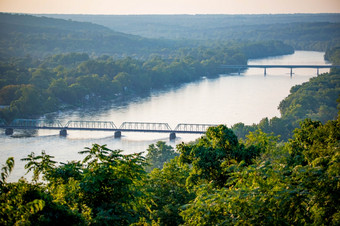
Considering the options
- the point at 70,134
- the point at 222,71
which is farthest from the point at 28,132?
the point at 222,71

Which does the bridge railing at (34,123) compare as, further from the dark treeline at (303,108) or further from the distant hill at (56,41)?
the distant hill at (56,41)

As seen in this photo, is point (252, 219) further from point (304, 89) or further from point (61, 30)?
point (61, 30)

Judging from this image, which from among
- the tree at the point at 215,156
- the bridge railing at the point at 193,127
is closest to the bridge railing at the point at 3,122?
the bridge railing at the point at 193,127

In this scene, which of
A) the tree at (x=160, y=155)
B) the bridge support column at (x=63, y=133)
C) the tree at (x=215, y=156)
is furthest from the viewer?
the bridge support column at (x=63, y=133)

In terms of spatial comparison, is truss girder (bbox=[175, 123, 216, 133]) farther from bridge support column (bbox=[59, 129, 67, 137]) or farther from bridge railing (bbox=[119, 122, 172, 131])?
bridge support column (bbox=[59, 129, 67, 137])

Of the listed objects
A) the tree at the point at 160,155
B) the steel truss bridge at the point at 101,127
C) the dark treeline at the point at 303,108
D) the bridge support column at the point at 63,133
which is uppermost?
the dark treeline at the point at 303,108

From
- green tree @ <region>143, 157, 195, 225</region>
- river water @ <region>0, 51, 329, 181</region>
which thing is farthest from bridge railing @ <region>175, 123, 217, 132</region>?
green tree @ <region>143, 157, 195, 225</region>
